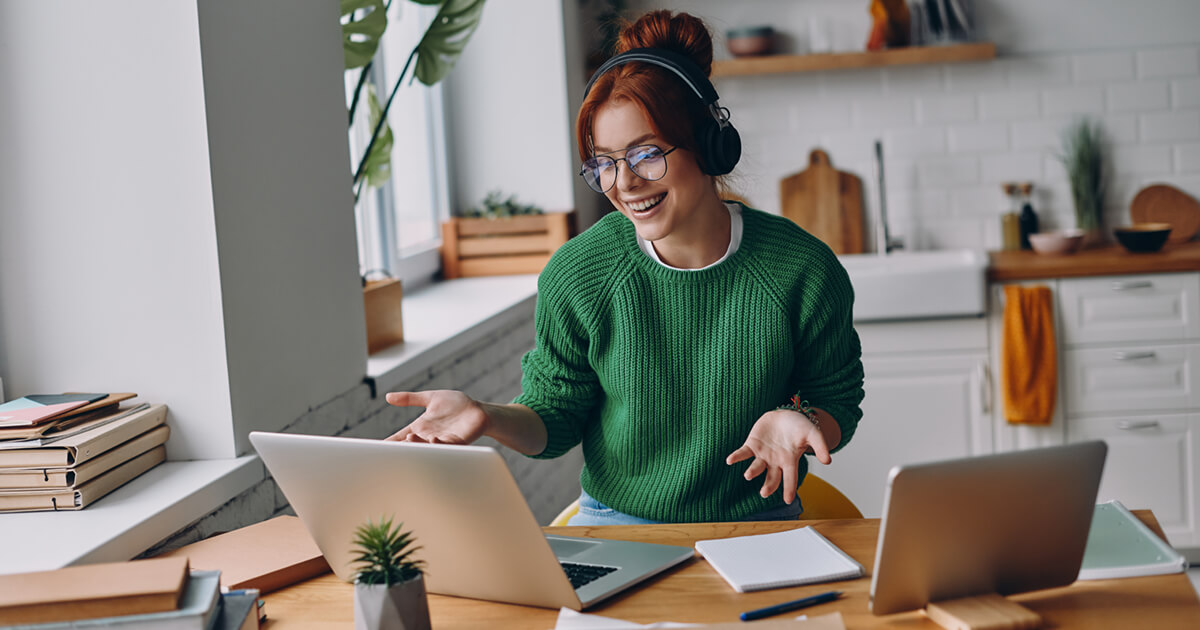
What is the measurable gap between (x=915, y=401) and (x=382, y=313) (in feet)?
6.04

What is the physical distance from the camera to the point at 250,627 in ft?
3.66

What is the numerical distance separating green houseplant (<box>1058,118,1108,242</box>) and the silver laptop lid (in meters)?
3.20

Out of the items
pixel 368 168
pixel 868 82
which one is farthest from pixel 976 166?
pixel 368 168

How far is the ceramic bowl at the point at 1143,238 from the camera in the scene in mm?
3422

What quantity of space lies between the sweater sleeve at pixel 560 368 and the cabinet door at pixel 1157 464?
2146 millimetres

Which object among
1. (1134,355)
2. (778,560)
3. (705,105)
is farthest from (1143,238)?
(778,560)

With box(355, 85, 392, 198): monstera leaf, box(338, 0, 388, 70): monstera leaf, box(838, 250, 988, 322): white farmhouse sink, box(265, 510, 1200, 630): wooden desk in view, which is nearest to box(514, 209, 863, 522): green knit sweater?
box(265, 510, 1200, 630): wooden desk

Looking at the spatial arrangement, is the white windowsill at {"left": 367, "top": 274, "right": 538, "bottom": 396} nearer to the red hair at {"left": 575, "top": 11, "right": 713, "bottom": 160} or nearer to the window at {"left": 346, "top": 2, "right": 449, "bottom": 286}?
the window at {"left": 346, "top": 2, "right": 449, "bottom": 286}

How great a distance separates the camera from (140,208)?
159cm

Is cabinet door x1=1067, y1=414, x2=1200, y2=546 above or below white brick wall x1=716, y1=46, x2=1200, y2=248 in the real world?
below

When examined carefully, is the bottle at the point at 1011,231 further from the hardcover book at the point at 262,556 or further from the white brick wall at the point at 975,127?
the hardcover book at the point at 262,556

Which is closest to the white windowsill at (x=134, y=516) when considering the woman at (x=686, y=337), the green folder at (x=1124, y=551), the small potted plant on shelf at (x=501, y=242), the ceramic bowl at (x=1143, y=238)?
the woman at (x=686, y=337)

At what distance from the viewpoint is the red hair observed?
1577 millimetres

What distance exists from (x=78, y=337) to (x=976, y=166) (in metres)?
3.19
